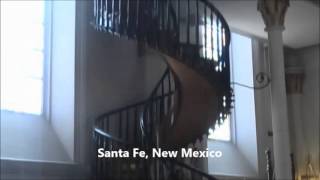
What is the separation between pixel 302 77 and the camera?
32.5 ft

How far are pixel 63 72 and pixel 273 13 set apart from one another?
8.30ft

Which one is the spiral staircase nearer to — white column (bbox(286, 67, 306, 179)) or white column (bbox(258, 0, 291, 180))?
white column (bbox(258, 0, 291, 180))

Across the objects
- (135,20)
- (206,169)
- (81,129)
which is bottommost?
(206,169)

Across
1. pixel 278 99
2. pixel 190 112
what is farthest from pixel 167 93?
pixel 278 99

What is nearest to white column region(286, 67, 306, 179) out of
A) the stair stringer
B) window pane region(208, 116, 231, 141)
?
window pane region(208, 116, 231, 141)

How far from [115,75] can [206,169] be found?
194 cm

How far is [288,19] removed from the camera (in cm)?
823

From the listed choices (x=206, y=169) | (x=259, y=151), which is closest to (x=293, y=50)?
(x=259, y=151)

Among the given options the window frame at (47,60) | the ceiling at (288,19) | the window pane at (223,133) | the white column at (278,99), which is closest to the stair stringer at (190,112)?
the white column at (278,99)

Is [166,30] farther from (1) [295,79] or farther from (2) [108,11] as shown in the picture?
(1) [295,79]

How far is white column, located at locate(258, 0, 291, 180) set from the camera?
20.7ft

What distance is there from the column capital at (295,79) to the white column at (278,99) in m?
3.23

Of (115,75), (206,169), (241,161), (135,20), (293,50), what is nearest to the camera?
(135,20)

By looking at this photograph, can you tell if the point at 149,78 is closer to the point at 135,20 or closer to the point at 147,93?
the point at 147,93
